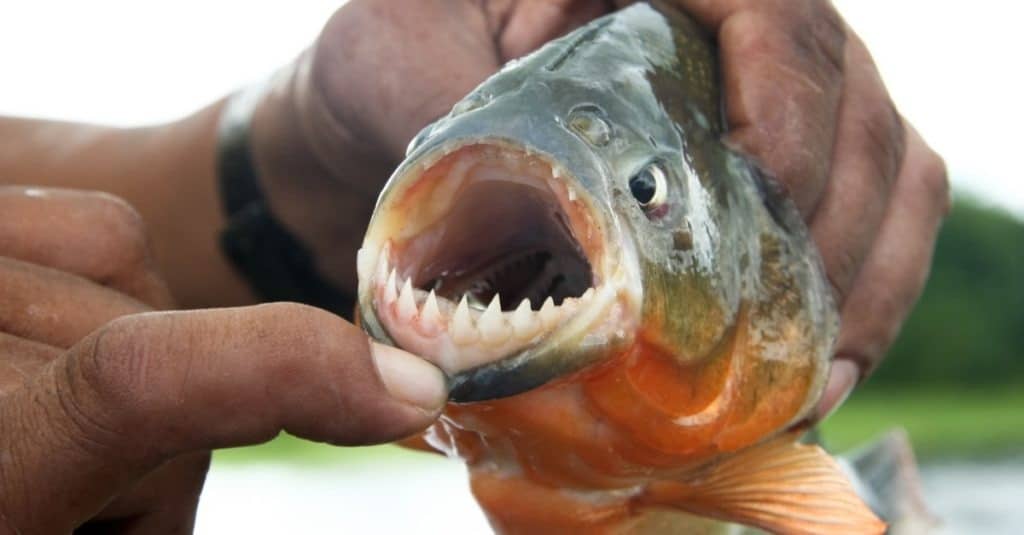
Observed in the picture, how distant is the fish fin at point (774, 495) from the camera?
2.07 m

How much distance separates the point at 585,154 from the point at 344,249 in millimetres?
2062

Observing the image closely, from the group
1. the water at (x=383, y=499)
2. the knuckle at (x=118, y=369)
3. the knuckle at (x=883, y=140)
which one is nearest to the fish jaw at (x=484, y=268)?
the knuckle at (x=118, y=369)

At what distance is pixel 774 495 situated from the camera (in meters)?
2.10

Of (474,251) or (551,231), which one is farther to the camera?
(551,231)

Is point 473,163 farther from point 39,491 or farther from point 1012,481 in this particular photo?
point 1012,481

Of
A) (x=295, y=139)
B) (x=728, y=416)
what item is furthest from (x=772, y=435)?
(x=295, y=139)

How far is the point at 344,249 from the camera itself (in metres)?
3.66

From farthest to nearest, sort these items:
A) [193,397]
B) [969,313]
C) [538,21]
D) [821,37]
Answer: [969,313] → [538,21] → [821,37] → [193,397]

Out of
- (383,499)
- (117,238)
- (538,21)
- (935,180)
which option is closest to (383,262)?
Answer: (117,238)

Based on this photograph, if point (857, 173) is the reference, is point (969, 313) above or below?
below

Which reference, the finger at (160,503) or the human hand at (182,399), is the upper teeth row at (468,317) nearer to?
the human hand at (182,399)

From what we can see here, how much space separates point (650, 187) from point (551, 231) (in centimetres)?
17

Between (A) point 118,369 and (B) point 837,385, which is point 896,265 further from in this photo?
(A) point 118,369

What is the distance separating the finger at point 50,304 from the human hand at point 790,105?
0.71 meters
